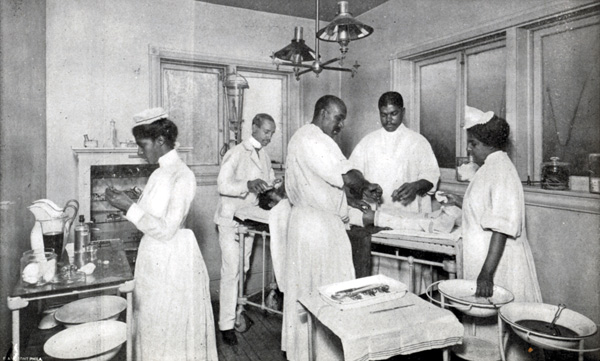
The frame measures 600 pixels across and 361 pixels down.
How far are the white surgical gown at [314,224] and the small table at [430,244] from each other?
1.09 ft

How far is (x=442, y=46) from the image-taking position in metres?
4.30

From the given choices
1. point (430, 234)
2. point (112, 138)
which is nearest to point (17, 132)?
point (112, 138)

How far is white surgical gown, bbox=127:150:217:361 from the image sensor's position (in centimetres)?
255

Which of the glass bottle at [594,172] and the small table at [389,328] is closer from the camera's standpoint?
the small table at [389,328]

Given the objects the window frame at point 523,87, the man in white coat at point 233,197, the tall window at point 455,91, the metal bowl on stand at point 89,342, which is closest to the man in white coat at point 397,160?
the tall window at point 455,91

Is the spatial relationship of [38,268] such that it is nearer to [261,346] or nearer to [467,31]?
[261,346]

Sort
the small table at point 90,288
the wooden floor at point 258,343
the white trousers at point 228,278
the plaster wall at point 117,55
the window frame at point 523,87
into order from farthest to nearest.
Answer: the plaster wall at point 117,55 → the white trousers at point 228,278 → the window frame at point 523,87 → the wooden floor at point 258,343 → the small table at point 90,288

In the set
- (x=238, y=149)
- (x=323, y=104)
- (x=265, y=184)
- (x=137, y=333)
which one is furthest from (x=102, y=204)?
(x=323, y=104)

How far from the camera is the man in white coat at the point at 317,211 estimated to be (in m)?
2.93

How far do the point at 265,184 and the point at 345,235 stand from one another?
113 centimetres

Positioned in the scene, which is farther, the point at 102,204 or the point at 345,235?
the point at 102,204

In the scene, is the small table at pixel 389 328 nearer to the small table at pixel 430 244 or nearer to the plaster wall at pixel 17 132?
the small table at pixel 430 244

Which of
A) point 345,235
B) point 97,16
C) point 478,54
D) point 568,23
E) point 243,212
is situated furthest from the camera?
point 97,16

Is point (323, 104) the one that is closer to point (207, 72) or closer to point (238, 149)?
point (238, 149)
